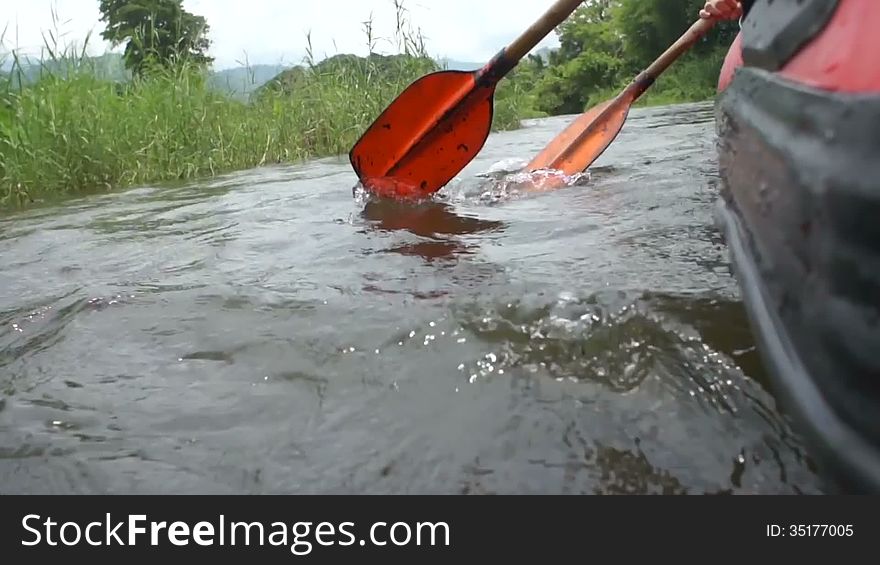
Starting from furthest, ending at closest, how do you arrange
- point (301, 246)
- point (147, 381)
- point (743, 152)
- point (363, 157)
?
point (363, 157) < point (301, 246) < point (147, 381) < point (743, 152)

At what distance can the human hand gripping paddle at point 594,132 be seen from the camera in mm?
3584

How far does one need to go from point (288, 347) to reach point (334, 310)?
20 cm

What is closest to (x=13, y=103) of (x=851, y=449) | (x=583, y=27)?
(x=851, y=449)

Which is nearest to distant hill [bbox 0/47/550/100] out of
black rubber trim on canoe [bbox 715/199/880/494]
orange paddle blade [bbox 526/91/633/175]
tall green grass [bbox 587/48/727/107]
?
orange paddle blade [bbox 526/91/633/175]

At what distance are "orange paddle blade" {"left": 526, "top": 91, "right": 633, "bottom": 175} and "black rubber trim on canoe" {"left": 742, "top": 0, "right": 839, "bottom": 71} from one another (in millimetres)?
2340

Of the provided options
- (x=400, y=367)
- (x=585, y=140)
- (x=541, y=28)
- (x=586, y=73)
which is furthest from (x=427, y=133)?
(x=586, y=73)

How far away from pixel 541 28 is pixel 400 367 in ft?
6.65

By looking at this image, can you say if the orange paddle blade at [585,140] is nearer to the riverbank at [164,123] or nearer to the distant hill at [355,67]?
the riverbank at [164,123]

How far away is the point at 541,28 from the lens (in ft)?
9.55

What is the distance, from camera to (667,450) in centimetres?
98

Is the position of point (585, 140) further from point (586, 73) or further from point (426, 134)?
point (586, 73)

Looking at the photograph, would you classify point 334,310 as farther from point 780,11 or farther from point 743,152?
point 780,11

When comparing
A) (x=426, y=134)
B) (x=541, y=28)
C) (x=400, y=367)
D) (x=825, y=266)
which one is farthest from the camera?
(x=426, y=134)

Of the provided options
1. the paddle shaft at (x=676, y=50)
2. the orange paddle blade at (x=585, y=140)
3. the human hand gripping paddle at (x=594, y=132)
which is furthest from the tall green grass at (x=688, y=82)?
the orange paddle blade at (x=585, y=140)
